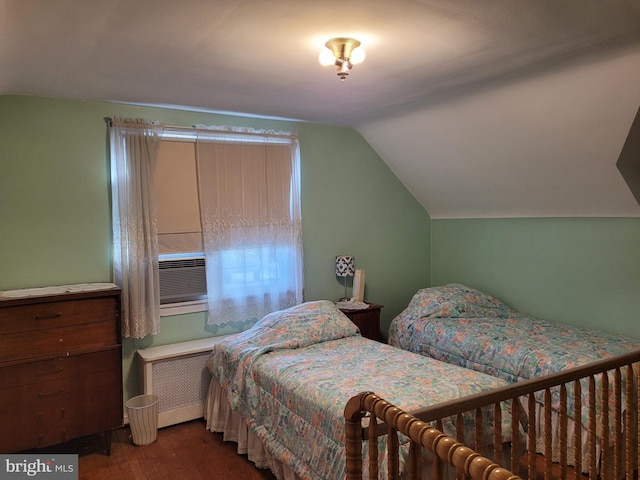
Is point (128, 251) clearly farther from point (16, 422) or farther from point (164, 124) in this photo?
point (16, 422)

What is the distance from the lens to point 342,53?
2.26 meters

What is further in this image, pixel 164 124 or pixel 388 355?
pixel 164 124

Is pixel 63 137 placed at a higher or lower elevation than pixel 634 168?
higher

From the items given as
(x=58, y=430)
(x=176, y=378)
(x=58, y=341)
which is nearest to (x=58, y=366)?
(x=58, y=341)

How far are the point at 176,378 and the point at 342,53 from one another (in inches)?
99.5

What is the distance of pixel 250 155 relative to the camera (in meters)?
3.90

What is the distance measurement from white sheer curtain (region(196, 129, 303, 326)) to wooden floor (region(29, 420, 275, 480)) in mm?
893

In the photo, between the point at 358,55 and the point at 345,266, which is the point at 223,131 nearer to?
the point at 345,266

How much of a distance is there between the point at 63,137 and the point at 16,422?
5.93 feet

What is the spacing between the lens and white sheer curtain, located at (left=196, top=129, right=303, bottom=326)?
374 cm

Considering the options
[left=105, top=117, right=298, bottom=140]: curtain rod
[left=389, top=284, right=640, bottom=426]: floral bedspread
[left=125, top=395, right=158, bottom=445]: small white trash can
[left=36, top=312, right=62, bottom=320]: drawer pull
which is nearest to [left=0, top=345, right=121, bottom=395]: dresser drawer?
[left=36, top=312, right=62, bottom=320]: drawer pull

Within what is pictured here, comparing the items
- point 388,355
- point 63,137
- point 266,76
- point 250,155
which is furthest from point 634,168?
point 63,137

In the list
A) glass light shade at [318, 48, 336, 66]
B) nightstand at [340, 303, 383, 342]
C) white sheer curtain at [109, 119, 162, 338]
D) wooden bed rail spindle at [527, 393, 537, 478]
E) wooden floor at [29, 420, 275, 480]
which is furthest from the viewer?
nightstand at [340, 303, 383, 342]

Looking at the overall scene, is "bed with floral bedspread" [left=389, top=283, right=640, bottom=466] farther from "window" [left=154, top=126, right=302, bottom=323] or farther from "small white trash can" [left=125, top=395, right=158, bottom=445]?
"small white trash can" [left=125, top=395, right=158, bottom=445]
